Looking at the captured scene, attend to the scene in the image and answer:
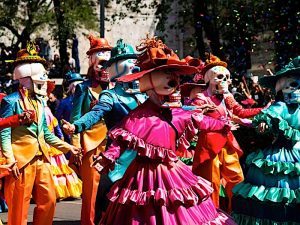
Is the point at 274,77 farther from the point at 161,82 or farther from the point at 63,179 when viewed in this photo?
the point at 63,179

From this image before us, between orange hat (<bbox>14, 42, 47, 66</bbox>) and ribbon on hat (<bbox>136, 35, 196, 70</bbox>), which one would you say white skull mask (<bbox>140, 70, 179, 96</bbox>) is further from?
orange hat (<bbox>14, 42, 47, 66</bbox>)

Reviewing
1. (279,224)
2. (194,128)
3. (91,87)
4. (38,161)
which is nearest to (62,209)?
(91,87)

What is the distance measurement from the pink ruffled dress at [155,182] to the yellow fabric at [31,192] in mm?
1368

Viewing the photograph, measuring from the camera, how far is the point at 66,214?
34.8 ft

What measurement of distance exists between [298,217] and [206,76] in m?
2.31

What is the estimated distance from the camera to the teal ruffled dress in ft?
25.3

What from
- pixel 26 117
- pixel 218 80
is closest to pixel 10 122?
pixel 26 117

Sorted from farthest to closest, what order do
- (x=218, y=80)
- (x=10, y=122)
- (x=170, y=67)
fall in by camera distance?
(x=218, y=80) < (x=10, y=122) < (x=170, y=67)

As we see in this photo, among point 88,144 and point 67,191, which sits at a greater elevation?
point 88,144

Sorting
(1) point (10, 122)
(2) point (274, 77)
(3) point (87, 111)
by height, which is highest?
(2) point (274, 77)

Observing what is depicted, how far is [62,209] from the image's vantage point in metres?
11.1

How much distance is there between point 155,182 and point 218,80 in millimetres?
3129

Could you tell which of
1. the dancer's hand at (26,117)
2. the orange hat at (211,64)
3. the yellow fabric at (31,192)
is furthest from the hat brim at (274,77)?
the dancer's hand at (26,117)

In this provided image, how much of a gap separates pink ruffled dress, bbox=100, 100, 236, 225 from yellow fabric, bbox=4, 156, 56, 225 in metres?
1.37
